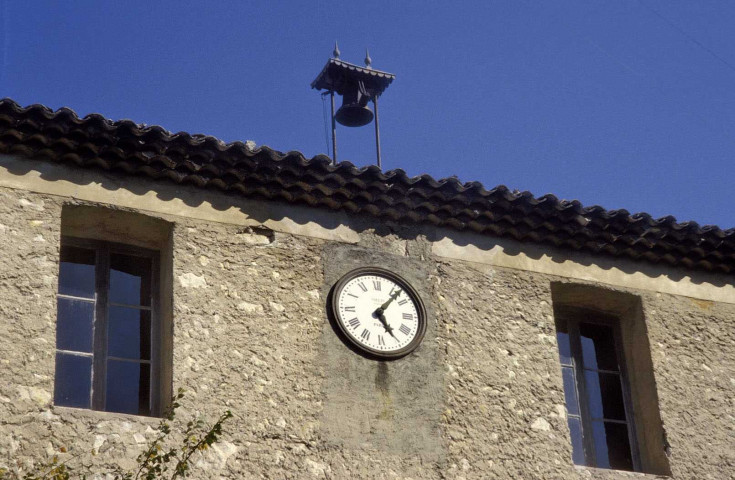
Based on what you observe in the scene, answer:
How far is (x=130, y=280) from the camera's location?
924 cm

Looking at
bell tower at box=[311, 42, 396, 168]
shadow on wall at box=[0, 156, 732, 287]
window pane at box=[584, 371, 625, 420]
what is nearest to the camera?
shadow on wall at box=[0, 156, 732, 287]


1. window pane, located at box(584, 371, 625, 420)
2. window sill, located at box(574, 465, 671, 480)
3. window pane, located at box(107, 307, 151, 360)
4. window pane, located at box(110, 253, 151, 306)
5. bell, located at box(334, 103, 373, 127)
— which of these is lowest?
window sill, located at box(574, 465, 671, 480)

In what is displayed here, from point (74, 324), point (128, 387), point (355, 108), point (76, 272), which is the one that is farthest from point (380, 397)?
point (355, 108)

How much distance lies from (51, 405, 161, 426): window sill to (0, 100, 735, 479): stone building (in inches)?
0.5

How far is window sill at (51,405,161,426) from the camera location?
27.0ft

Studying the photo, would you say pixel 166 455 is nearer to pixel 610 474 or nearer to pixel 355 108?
pixel 610 474

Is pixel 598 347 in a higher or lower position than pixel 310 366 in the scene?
higher

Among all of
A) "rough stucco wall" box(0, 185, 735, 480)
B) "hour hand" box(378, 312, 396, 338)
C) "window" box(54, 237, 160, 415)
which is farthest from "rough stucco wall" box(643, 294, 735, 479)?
"window" box(54, 237, 160, 415)

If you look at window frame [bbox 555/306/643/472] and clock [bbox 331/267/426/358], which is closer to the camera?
clock [bbox 331/267/426/358]

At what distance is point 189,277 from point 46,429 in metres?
1.48

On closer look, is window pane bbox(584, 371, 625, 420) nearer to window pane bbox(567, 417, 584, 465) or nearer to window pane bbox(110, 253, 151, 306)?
window pane bbox(567, 417, 584, 465)

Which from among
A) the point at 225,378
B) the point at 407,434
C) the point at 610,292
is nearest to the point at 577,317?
the point at 610,292

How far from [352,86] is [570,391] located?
4044 millimetres

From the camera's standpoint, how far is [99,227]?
9.19 m
